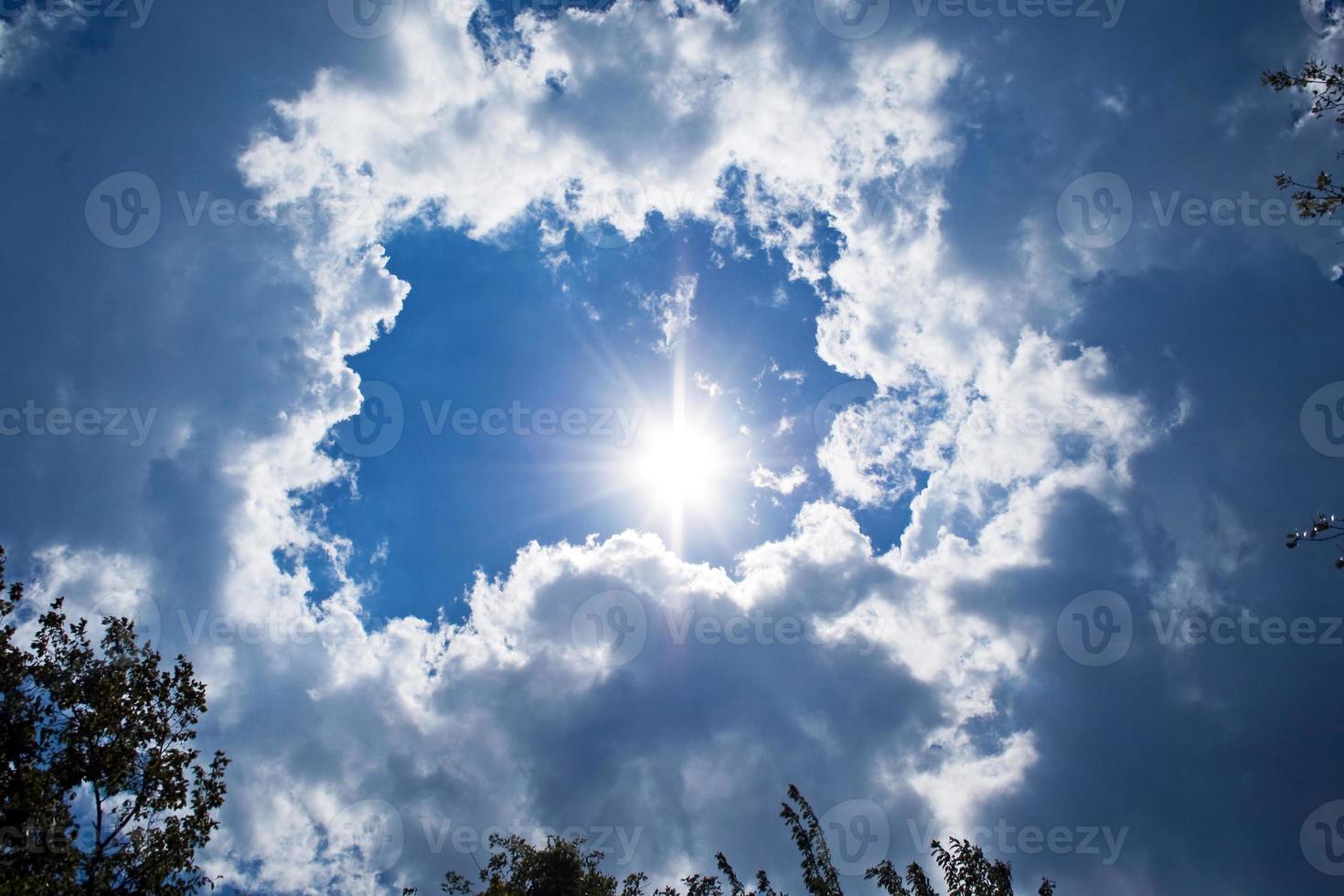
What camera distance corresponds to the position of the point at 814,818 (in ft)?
70.6

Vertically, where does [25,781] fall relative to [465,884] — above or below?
above

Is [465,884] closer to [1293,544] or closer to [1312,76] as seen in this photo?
[1293,544]

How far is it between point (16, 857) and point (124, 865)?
2.38m

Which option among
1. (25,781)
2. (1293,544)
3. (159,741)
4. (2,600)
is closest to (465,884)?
(159,741)

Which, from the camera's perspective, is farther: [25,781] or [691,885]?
[691,885]

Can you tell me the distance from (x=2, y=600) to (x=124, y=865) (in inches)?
328

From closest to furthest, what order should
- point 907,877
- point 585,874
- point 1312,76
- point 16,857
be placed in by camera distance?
1. point 1312,76
2. point 16,857
3. point 907,877
4. point 585,874

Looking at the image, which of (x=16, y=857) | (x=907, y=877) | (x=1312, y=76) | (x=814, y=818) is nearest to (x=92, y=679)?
(x=16, y=857)

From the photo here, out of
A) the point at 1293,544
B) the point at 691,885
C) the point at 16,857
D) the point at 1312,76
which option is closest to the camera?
the point at 1293,544

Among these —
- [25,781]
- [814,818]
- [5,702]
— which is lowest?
[814,818]

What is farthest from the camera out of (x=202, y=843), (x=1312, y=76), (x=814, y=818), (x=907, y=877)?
(x=814, y=818)

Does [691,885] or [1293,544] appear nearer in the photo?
[1293,544]

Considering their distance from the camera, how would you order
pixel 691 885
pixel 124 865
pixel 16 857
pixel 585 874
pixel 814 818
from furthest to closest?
pixel 585 874 < pixel 691 885 < pixel 814 818 < pixel 124 865 < pixel 16 857

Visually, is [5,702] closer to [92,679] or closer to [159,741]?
[92,679]
